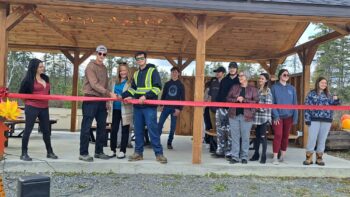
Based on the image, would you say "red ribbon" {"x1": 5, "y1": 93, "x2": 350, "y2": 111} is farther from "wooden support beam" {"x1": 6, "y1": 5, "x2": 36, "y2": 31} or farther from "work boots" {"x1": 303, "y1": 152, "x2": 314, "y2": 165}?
"wooden support beam" {"x1": 6, "y1": 5, "x2": 36, "y2": 31}

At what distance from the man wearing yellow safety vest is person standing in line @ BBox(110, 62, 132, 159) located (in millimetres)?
281

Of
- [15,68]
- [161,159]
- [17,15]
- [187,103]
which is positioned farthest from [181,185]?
[15,68]

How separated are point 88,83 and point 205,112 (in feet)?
10.3

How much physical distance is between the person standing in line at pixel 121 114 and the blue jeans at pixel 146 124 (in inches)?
11.2

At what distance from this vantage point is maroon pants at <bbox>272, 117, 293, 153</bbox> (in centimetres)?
653

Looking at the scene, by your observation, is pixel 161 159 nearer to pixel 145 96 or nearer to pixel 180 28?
pixel 145 96

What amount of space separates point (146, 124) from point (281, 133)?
2431 millimetres

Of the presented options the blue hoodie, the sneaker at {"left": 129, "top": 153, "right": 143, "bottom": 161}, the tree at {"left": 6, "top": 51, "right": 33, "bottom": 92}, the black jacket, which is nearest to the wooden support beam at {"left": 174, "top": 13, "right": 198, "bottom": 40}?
the black jacket

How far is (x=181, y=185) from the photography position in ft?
17.4

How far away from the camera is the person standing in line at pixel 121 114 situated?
629 centimetres

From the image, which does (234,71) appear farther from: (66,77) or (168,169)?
(66,77)

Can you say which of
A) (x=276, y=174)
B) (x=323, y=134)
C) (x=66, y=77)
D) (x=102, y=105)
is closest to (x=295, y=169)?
(x=276, y=174)

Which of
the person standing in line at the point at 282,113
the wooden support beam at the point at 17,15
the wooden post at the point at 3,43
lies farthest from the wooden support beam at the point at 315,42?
the wooden post at the point at 3,43

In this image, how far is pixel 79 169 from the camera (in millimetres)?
5742
